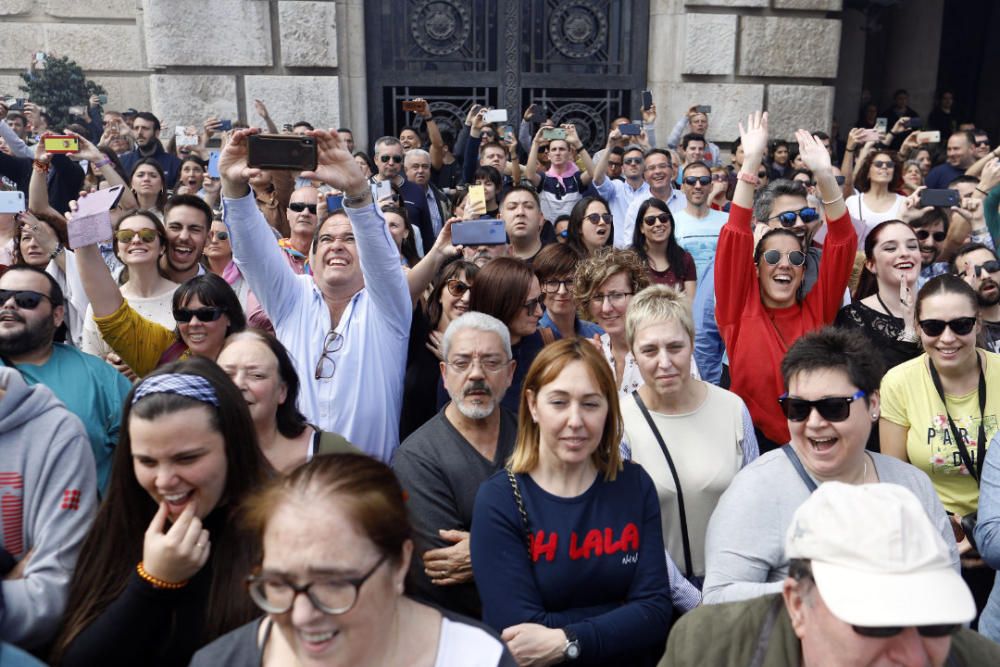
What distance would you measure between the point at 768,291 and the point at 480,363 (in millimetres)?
1585

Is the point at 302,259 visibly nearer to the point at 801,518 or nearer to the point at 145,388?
the point at 145,388

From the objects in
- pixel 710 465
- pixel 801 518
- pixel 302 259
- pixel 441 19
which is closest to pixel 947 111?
pixel 441 19

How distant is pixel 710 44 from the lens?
9852 mm

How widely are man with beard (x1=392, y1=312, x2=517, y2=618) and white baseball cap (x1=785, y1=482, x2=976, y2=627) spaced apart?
1360 millimetres

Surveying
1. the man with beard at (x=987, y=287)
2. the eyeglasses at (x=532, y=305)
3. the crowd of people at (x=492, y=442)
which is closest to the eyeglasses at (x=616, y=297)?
the crowd of people at (x=492, y=442)

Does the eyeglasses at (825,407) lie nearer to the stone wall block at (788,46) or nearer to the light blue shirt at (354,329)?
the light blue shirt at (354,329)

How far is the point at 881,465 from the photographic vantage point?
262 cm

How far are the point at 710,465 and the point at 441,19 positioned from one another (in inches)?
314

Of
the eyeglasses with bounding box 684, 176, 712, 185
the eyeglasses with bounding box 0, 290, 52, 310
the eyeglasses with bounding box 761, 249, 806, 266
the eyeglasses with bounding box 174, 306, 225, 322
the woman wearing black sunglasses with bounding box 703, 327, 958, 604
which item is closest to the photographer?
the woman wearing black sunglasses with bounding box 703, 327, 958, 604

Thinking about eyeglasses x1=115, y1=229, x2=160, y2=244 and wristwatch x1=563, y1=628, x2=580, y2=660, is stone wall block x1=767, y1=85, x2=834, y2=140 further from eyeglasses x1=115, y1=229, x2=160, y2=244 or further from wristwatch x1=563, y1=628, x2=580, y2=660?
wristwatch x1=563, y1=628, x2=580, y2=660

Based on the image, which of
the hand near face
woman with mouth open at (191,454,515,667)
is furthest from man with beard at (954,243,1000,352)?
the hand near face

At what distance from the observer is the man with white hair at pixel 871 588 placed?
1541 mm

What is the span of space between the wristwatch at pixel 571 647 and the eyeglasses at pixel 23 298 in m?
2.23

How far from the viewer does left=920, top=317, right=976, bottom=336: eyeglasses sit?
11.0ft
